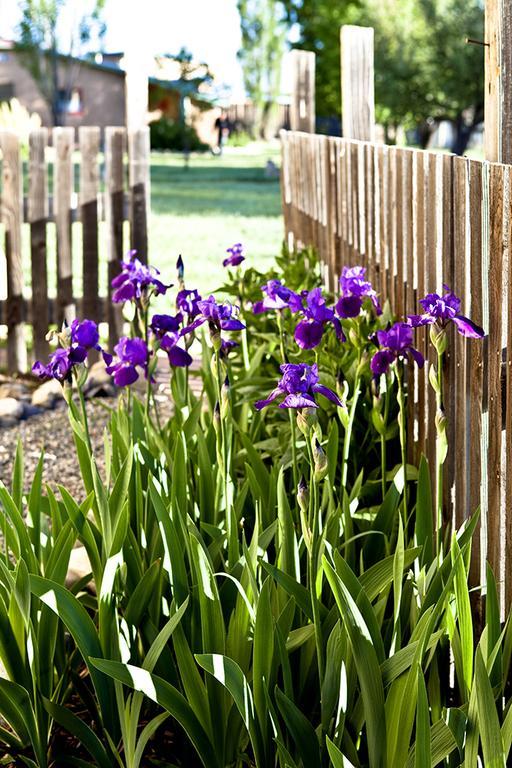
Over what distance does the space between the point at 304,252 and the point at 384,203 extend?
208 centimetres

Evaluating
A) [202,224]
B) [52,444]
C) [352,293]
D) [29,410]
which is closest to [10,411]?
[29,410]

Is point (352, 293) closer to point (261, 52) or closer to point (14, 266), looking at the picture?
point (14, 266)

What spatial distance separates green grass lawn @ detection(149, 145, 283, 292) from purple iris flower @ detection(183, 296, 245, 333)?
7192 millimetres

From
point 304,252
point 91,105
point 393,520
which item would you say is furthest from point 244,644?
point 91,105

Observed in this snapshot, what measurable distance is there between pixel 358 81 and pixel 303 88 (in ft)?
5.96

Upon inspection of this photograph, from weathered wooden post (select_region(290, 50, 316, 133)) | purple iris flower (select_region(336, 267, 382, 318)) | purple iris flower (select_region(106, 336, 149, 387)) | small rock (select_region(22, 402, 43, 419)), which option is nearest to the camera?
purple iris flower (select_region(106, 336, 149, 387))

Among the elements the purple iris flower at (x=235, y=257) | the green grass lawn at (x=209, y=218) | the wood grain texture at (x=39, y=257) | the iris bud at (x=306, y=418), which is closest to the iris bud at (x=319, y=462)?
the iris bud at (x=306, y=418)

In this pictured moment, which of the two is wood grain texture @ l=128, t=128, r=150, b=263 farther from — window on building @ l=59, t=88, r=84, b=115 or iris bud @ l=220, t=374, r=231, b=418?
window on building @ l=59, t=88, r=84, b=115

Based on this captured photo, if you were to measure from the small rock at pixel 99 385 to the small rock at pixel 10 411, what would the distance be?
0.41 meters

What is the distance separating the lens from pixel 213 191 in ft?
70.5

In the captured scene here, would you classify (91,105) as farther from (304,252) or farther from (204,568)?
(204,568)

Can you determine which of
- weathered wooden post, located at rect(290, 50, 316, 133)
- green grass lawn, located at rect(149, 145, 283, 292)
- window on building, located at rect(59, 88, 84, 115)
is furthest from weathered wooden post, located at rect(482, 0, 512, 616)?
window on building, located at rect(59, 88, 84, 115)

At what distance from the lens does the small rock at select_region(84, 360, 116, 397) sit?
18.9ft

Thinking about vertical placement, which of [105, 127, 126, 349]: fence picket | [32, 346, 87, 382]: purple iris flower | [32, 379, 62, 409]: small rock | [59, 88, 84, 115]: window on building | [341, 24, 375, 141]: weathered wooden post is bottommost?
[32, 379, 62, 409]: small rock
